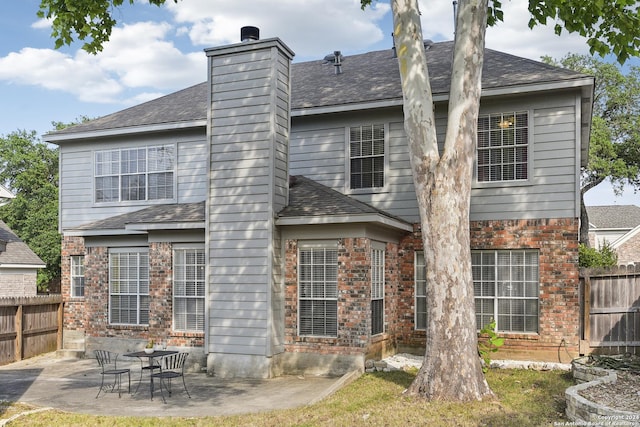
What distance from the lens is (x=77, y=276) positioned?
16.7 m

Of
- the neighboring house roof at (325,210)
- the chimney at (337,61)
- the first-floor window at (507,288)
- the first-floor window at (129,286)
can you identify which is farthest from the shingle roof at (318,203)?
the first-floor window at (129,286)

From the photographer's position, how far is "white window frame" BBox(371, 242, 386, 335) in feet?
41.4

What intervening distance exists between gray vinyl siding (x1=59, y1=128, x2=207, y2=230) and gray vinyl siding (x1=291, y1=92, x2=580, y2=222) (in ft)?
8.74

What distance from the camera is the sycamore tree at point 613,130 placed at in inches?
1244

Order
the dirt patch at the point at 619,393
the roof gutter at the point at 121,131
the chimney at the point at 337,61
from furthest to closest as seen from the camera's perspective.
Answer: the chimney at the point at 337,61, the roof gutter at the point at 121,131, the dirt patch at the point at 619,393

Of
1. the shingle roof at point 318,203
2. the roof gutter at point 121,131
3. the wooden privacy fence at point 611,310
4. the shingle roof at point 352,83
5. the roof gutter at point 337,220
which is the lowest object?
the wooden privacy fence at point 611,310

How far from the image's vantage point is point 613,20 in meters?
11.0

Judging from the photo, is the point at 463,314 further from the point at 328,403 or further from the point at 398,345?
the point at 398,345

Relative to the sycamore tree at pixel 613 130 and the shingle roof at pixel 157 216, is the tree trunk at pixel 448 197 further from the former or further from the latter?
the sycamore tree at pixel 613 130

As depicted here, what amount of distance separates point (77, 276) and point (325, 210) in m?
8.37

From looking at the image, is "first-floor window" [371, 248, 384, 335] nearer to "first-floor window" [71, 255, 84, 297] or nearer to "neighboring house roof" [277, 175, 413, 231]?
"neighboring house roof" [277, 175, 413, 231]

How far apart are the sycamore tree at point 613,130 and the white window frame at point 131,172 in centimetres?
2316

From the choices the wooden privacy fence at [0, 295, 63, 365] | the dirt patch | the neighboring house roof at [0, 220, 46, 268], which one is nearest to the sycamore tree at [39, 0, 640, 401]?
the dirt patch

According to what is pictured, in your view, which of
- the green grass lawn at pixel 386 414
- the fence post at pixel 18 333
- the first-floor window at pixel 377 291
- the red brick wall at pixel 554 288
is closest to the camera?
the green grass lawn at pixel 386 414
